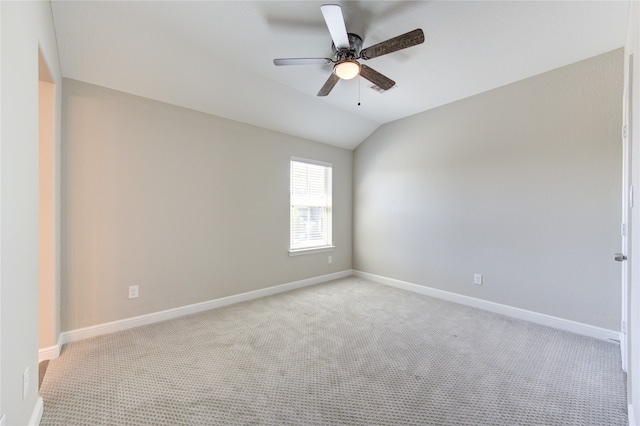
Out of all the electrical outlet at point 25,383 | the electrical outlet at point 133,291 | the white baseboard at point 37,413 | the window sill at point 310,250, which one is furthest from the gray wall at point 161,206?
the electrical outlet at point 25,383

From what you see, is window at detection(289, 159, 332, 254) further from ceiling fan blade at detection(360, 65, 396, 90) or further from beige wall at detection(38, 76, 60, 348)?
beige wall at detection(38, 76, 60, 348)

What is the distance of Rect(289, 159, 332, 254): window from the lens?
426 centimetres

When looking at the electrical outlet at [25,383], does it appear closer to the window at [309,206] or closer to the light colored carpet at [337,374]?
the light colored carpet at [337,374]

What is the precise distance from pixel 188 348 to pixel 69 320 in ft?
3.88

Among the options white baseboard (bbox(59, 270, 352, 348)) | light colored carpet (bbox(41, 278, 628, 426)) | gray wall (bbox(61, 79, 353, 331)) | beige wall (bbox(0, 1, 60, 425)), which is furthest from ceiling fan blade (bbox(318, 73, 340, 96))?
white baseboard (bbox(59, 270, 352, 348))

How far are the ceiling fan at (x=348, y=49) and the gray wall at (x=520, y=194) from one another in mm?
1706

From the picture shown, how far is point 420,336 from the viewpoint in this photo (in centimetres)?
263

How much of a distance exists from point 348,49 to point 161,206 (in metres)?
2.48

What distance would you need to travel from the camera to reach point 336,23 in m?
1.80

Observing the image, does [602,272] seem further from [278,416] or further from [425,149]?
[278,416]

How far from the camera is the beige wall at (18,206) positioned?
3.69ft

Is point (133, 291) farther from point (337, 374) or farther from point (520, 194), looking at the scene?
point (520, 194)

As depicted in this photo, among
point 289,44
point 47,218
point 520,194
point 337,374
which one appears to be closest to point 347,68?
point 289,44

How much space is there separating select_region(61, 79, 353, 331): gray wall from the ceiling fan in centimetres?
162
